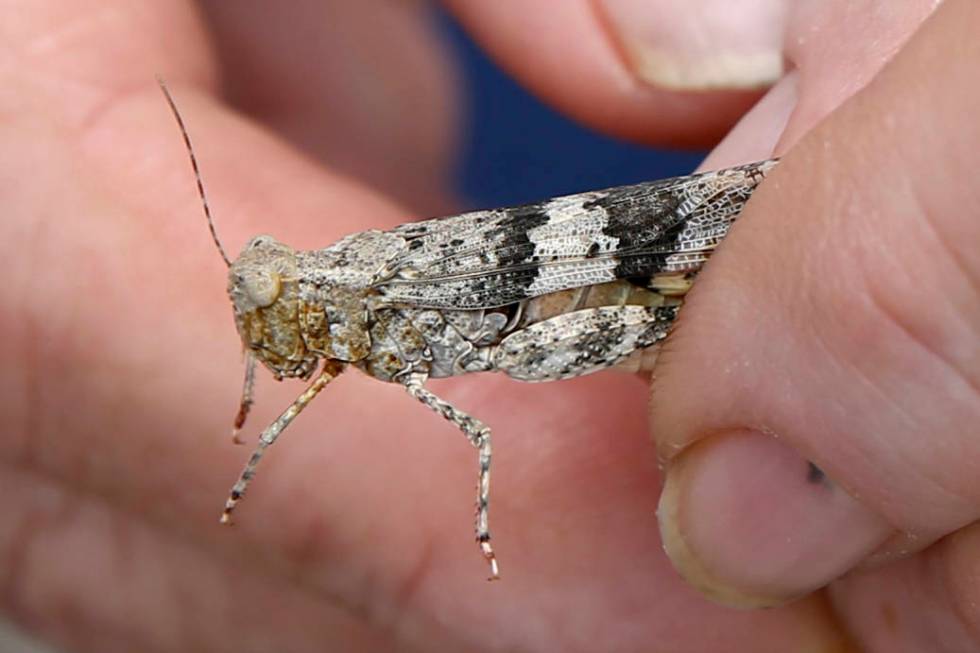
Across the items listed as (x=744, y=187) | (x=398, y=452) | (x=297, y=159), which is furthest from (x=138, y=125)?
(x=744, y=187)

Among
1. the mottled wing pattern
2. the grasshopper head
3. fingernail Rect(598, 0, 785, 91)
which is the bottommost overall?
the grasshopper head

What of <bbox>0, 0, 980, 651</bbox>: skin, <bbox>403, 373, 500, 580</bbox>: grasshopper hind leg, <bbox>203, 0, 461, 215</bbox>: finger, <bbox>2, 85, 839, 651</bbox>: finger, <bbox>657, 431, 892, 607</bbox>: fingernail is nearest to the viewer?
<bbox>0, 0, 980, 651</bbox>: skin

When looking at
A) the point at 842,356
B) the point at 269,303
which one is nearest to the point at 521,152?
the point at 269,303

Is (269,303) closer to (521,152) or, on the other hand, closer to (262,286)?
(262,286)

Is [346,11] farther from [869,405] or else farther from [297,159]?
[869,405]

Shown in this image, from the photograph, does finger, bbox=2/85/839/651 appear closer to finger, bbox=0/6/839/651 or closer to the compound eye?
finger, bbox=0/6/839/651

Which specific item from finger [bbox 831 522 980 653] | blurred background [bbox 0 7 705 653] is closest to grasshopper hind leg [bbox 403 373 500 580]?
finger [bbox 831 522 980 653]
